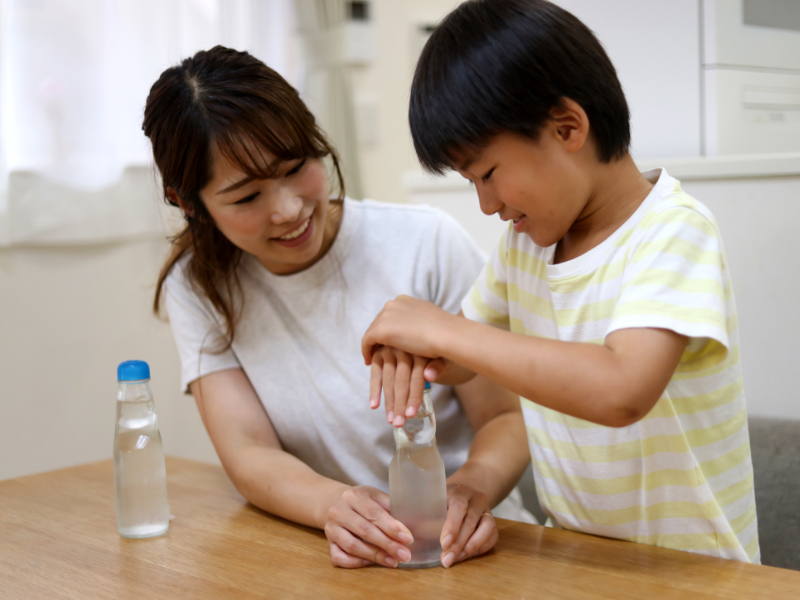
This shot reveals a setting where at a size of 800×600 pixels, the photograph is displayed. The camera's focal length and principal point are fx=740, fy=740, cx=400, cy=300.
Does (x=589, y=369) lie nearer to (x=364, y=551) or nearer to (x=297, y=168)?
(x=364, y=551)

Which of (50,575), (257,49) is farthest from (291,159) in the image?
(257,49)

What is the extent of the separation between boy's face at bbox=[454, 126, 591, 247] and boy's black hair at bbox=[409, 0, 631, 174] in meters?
0.01

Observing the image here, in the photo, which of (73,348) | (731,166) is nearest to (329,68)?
(73,348)

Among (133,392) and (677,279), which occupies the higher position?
(677,279)

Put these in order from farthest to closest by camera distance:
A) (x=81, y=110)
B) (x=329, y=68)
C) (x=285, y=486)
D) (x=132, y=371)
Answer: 1. (x=329, y=68)
2. (x=81, y=110)
3. (x=285, y=486)
4. (x=132, y=371)

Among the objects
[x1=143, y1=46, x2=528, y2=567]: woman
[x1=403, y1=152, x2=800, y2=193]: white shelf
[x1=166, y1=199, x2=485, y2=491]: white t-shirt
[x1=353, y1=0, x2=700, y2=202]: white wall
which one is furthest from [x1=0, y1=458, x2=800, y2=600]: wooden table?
[x1=353, y1=0, x2=700, y2=202]: white wall

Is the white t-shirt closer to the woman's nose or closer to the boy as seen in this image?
the woman's nose

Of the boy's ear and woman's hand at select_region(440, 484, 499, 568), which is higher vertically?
the boy's ear

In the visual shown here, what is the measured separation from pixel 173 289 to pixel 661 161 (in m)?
0.85

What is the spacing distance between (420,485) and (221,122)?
583 mm

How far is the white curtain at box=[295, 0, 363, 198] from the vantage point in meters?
2.53

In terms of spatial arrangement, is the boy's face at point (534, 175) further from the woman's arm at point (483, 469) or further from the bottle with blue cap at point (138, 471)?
the bottle with blue cap at point (138, 471)

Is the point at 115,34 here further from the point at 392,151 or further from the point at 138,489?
the point at 138,489

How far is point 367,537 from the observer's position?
2.58 ft
